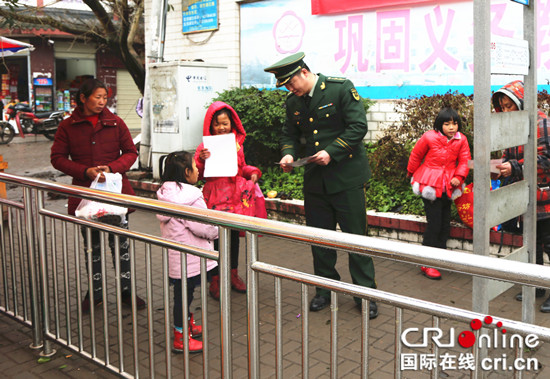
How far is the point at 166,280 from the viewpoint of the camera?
2936 mm

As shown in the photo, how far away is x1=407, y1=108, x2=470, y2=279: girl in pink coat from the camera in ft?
17.4

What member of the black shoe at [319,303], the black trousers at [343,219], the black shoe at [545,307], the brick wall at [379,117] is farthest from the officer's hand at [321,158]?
the brick wall at [379,117]

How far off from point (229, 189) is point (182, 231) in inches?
48.9

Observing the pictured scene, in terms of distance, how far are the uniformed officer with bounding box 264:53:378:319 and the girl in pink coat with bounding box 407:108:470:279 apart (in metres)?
0.98

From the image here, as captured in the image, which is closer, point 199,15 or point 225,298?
point 225,298

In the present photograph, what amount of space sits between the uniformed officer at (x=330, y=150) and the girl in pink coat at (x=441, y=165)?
98 cm

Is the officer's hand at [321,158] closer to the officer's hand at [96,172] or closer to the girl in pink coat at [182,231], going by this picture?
the girl in pink coat at [182,231]

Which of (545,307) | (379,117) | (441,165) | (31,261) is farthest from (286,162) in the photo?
(379,117)

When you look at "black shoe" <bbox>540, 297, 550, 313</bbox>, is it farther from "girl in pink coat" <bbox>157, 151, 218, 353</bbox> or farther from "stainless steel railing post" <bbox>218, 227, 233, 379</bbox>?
"stainless steel railing post" <bbox>218, 227, 233, 379</bbox>

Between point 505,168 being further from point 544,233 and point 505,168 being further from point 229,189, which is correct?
point 229,189

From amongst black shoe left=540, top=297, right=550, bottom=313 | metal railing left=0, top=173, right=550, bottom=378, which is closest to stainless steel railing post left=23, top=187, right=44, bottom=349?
metal railing left=0, top=173, right=550, bottom=378

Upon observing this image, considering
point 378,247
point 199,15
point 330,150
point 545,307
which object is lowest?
point 545,307

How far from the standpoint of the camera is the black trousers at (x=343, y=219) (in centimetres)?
454

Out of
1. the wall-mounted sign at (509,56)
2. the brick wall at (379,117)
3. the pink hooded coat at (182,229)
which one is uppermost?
the wall-mounted sign at (509,56)
